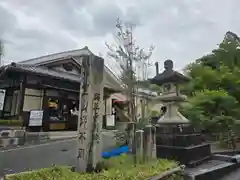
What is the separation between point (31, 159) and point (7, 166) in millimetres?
1235

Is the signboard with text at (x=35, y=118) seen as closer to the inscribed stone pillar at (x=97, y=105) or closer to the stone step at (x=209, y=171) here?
the inscribed stone pillar at (x=97, y=105)

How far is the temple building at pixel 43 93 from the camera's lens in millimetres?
13711

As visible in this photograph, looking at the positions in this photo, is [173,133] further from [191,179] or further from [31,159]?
[31,159]

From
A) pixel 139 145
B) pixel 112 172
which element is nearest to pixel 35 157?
pixel 139 145

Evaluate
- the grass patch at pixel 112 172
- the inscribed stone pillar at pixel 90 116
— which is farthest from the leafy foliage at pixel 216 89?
the inscribed stone pillar at pixel 90 116

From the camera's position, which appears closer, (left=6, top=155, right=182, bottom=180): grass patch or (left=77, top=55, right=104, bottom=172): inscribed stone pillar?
(left=6, top=155, right=182, bottom=180): grass patch

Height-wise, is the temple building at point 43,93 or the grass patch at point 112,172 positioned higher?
the temple building at point 43,93

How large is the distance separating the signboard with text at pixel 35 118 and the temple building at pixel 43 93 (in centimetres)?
33

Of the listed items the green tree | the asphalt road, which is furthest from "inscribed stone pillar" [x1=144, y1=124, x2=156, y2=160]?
the green tree

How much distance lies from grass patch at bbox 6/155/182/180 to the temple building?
729cm

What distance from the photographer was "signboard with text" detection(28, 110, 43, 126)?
13.3 metres

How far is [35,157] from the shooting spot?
9023 millimetres

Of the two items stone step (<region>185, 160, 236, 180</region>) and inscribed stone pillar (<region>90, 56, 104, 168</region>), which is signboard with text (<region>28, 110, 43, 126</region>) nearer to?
inscribed stone pillar (<region>90, 56, 104, 168</region>)

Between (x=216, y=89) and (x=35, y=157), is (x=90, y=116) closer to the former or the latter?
(x=35, y=157)
